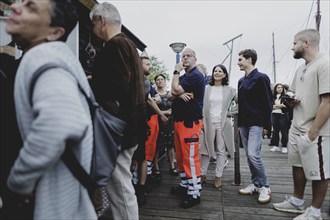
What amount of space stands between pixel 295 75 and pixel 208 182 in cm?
212

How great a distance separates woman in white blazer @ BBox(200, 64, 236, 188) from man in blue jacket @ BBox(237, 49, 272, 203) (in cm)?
44

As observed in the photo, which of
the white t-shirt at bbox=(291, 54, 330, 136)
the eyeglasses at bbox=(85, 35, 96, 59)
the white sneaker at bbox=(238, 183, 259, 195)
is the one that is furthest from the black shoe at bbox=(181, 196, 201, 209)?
the eyeglasses at bbox=(85, 35, 96, 59)

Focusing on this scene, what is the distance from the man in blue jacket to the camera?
10.0ft

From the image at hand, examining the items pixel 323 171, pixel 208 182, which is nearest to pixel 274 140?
pixel 208 182

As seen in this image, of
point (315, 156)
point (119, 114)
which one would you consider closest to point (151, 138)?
point (119, 114)

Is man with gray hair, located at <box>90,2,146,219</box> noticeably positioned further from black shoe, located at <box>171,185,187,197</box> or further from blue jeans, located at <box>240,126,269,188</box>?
blue jeans, located at <box>240,126,269,188</box>

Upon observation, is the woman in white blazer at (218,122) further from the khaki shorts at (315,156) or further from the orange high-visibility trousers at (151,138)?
Answer: the khaki shorts at (315,156)

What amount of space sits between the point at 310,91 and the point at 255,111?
2.59 ft

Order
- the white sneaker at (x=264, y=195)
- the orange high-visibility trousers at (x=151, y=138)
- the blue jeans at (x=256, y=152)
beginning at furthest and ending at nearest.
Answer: the orange high-visibility trousers at (x=151, y=138) → the blue jeans at (x=256, y=152) → the white sneaker at (x=264, y=195)

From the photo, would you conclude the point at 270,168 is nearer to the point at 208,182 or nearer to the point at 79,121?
the point at 208,182

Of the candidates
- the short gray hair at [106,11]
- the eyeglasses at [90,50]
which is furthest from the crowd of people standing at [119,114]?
the eyeglasses at [90,50]

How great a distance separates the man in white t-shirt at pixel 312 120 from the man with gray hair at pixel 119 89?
66.0 inches

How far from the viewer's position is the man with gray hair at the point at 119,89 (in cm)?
170

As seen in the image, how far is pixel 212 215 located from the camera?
2672 millimetres
